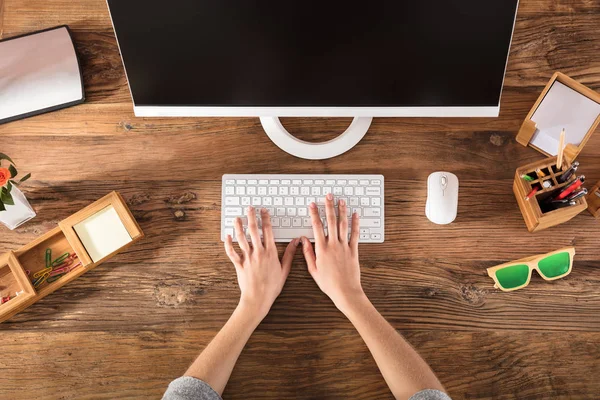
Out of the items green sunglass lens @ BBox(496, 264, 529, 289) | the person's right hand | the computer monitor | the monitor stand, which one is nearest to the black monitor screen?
the computer monitor

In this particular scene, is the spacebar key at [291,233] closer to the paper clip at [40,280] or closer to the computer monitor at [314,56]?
the computer monitor at [314,56]

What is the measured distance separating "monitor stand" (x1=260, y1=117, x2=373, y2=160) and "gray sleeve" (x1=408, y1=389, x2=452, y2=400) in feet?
1.64

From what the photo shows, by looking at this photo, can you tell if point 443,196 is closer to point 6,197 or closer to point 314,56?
point 314,56

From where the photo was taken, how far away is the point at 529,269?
104 centimetres

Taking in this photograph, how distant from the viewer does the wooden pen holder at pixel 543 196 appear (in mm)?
998

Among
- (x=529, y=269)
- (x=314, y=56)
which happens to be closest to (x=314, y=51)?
(x=314, y=56)

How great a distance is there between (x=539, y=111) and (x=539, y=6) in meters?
0.28

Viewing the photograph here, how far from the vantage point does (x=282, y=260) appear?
3.51 ft

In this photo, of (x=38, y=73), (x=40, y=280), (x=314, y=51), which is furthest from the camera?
(x=38, y=73)

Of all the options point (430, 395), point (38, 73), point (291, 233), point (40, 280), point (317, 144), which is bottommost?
point (430, 395)

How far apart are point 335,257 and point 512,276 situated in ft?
1.18

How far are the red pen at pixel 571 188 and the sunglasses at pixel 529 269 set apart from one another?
123 mm

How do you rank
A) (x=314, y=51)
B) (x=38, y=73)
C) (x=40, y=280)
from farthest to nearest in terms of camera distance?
(x=38, y=73) < (x=40, y=280) < (x=314, y=51)

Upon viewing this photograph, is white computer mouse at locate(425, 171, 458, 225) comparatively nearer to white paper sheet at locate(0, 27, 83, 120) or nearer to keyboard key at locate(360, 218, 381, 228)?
keyboard key at locate(360, 218, 381, 228)
